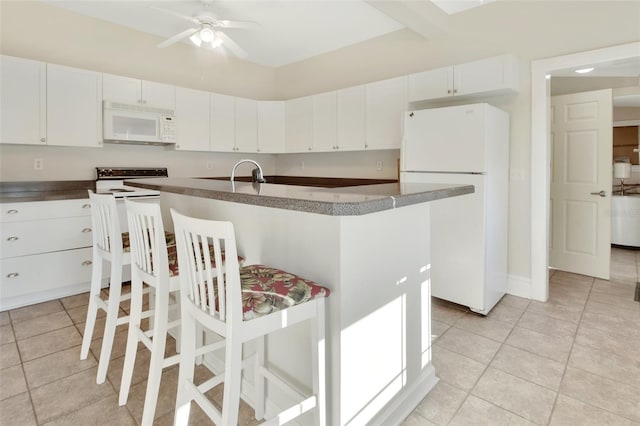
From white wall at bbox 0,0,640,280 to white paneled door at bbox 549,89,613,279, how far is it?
1.04m

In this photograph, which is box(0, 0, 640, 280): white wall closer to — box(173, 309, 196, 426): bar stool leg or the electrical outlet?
the electrical outlet

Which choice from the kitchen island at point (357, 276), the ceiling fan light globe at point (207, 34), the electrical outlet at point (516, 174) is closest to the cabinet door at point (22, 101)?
the ceiling fan light globe at point (207, 34)

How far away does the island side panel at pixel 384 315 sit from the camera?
54.0 inches

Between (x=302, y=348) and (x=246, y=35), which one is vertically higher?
(x=246, y=35)

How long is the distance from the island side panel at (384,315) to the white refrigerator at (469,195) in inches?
44.8

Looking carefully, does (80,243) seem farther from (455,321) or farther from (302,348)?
(455,321)

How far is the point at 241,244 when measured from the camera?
185 cm

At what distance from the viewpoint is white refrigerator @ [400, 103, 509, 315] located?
2.72 m

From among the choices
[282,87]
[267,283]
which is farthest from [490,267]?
[282,87]

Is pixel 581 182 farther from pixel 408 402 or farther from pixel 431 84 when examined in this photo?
pixel 408 402

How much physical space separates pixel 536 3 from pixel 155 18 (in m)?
3.57

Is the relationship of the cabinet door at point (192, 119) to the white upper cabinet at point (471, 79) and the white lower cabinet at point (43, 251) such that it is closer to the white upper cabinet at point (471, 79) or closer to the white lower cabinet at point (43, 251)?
the white lower cabinet at point (43, 251)

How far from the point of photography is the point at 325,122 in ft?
14.2

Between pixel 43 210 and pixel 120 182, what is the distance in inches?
32.7
